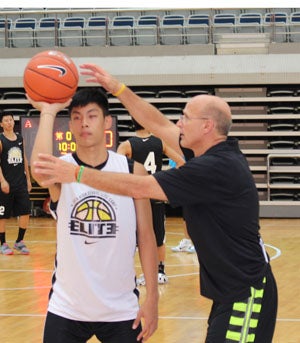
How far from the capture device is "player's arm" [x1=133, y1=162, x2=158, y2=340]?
342cm

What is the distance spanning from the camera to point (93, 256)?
3.41m

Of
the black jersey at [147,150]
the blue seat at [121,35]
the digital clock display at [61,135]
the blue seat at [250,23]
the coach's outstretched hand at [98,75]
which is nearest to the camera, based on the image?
the coach's outstretched hand at [98,75]

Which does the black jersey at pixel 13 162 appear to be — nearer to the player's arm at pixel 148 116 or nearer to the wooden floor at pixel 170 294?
the wooden floor at pixel 170 294

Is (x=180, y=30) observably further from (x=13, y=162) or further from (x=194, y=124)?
(x=194, y=124)

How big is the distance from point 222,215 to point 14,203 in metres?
7.63

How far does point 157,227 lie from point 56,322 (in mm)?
4671

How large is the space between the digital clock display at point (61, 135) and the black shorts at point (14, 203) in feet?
13.8

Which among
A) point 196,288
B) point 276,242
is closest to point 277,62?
point 276,242

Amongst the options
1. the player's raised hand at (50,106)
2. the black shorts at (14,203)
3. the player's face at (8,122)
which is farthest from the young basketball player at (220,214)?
the black shorts at (14,203)

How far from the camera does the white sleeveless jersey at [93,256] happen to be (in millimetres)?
3391

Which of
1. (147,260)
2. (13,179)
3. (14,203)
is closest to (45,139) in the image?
Answer: (147,260)

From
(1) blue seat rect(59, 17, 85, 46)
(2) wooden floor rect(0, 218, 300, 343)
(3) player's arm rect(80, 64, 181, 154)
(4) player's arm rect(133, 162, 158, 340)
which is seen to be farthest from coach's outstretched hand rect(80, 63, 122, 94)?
(1) blue seat rect(59, 17, 85, 46)

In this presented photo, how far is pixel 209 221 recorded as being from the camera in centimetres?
330

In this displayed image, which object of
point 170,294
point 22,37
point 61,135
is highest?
point 22,37
